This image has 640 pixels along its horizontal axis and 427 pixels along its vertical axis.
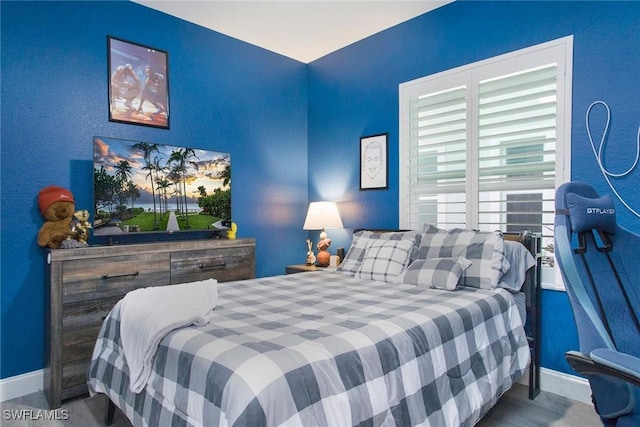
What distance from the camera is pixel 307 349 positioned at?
52.6 inches

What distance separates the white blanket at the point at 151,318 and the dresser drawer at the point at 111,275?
736mm

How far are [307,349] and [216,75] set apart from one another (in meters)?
3.16

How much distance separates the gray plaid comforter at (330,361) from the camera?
47.4 inches

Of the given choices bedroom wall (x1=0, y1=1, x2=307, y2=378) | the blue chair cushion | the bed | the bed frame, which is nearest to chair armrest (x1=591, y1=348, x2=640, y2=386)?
the blue chair cushion

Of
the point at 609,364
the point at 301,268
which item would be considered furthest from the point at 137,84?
the point at 609,364

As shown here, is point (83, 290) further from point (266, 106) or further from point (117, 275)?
point (266, 106)

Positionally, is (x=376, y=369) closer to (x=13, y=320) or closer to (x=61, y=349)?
(x=61, y=349)

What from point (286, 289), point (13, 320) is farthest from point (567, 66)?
point (13, 320)

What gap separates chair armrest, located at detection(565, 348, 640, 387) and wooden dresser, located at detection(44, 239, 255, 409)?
2.58 m

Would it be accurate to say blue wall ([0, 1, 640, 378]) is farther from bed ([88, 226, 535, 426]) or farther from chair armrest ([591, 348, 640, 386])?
chair armrest ([591, 348, 640, 386])

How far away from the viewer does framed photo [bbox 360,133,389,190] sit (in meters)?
3.70

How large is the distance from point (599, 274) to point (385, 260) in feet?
4.96

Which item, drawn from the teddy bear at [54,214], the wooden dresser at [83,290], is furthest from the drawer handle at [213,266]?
the teddy bear at [54,214]

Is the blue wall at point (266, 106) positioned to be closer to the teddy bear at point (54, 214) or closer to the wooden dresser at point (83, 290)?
the teddy bear at point (54, 214)
